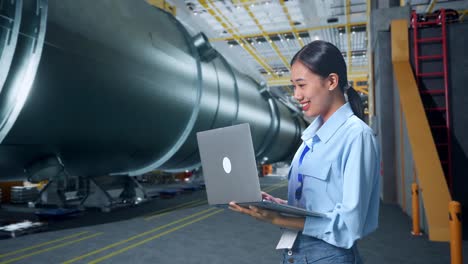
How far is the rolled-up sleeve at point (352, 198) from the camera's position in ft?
3.98

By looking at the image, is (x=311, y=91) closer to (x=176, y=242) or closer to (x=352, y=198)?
(x=352, y=198)

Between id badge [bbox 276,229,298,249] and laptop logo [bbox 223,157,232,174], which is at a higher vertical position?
laptop logo [bbox 223,157,232,174]

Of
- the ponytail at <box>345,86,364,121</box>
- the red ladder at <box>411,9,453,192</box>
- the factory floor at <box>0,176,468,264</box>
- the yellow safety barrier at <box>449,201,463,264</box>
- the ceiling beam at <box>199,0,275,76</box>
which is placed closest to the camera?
the ponytail at <box>345,86,364,121</box>

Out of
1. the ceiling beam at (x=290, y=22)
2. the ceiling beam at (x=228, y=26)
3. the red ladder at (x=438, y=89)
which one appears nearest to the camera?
the red ladder at (x=438, y=89)

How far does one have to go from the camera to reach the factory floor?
3773mm

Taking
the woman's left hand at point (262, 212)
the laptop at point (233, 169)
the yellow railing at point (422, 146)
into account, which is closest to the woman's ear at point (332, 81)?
the laptop at point (233, 169)

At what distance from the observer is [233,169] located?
1.28 metres

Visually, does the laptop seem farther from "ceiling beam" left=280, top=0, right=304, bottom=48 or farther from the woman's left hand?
"ceiling beam" left=280, top=0, right=304, bottom=48

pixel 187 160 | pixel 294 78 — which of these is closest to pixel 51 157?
pixel 187 160

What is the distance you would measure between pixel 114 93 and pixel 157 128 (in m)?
0.93

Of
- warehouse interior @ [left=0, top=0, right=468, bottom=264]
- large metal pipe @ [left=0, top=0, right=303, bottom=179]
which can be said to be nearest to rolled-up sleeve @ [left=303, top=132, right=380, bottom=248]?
warehouse interior @ [left=0, top=0, right=468, bottom=264]

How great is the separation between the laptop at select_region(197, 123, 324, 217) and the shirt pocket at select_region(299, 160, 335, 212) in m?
0.07

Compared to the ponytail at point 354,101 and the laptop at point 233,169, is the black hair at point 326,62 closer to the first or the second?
the ponytail at point 354,101

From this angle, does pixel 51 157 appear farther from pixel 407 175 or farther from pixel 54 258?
pixel 407 175
